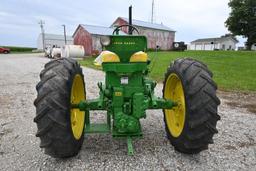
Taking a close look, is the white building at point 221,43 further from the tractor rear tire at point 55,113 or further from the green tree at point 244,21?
the tractor rear tire at point 55,113

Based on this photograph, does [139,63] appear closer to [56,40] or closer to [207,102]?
[207,102]

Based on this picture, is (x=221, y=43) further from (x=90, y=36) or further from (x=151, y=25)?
(x=90, y=36)

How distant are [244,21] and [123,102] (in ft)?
159

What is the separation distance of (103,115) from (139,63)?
248cm

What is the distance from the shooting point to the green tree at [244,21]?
44906 mm

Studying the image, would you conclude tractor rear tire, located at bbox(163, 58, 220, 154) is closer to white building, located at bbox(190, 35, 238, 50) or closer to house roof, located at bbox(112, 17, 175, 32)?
house roof, located at bbox(112, 17, 175, 32)

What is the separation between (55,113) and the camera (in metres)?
2.97

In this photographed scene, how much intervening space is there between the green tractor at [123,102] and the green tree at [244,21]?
4725 cm

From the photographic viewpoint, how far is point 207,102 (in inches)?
122

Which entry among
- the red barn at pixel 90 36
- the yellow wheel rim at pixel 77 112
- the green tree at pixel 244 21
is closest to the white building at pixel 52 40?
the red barn at pixel 90 36

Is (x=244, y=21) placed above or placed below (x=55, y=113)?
above

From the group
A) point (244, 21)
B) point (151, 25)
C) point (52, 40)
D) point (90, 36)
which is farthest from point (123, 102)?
point (52, 40)

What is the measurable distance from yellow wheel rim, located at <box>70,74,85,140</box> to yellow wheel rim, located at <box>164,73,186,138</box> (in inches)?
53.5

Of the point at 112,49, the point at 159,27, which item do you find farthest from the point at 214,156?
the point at 159,27
